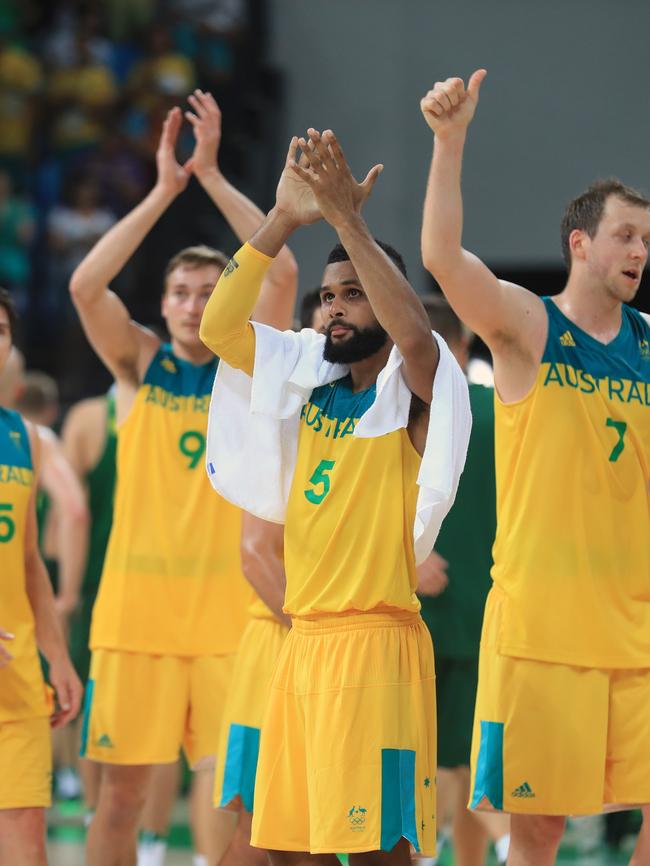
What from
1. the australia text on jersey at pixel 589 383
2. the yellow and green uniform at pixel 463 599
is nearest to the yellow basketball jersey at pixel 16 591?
the yellow and green uniform at pixel 463 599

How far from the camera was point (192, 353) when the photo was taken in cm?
628

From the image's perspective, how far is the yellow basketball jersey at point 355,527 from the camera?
4.25 meters

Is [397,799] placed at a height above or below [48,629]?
below

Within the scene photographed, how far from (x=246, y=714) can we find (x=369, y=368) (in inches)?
56.4

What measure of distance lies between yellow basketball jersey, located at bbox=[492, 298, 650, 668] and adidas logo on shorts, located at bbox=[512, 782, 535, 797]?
0.40 meters

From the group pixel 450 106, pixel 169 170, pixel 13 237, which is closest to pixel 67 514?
pixel 169 170

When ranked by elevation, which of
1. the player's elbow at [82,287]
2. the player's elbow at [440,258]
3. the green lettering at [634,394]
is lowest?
the green lettering at [634,394]

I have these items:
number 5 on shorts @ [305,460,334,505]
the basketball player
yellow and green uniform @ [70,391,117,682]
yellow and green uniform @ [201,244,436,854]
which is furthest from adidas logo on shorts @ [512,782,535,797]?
yellow and green uniform @ [70,391,117,682]

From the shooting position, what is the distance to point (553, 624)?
15.6 feet

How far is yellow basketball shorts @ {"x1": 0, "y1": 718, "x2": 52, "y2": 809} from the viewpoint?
4.92m

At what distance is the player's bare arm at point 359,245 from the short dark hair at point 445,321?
1.99 meters

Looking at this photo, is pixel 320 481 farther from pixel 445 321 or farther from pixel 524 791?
pixel 445 321

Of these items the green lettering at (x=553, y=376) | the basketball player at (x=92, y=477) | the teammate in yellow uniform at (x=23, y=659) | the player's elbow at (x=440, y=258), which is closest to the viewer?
the player's elbow at (x=440, y=258)

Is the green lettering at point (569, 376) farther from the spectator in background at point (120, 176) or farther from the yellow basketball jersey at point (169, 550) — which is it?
the spectator in background at point (120, 176)
